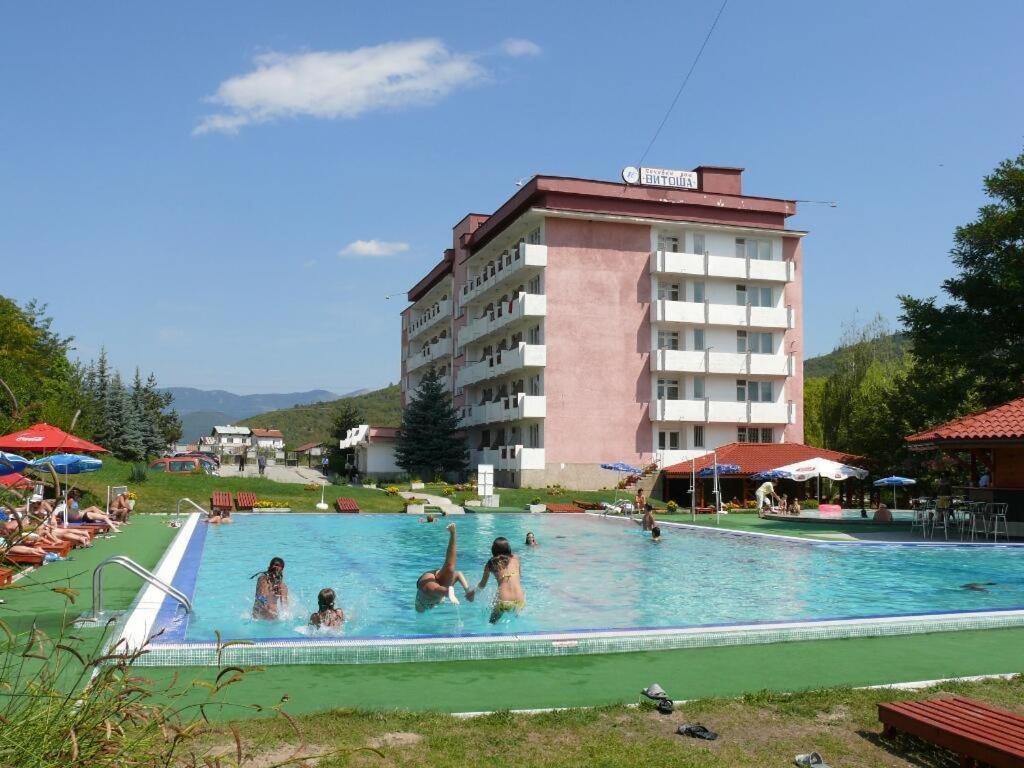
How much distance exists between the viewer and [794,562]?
20.5m

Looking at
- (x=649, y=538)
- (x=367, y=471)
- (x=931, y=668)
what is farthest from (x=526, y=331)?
(x=931, y=668)

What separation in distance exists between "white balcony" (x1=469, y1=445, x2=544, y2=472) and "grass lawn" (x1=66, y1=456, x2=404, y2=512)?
28.4 ft

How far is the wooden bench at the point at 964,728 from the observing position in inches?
209

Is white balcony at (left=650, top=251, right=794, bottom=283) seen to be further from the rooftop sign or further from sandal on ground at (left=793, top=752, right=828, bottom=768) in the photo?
sandal on ground at (left=793, top=752, right=828, bottom=768)

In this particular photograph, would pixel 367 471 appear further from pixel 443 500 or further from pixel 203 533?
pixel 203 533

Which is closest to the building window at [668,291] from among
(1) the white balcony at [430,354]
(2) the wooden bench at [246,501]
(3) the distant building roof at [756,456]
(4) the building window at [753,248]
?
(4) the building window at [753,248]

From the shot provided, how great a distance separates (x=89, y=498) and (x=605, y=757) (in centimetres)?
2677

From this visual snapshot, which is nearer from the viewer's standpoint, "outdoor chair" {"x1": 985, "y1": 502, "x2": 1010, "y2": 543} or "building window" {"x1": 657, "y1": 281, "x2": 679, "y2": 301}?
"outdoor chair" {"x1": 985, "y1": 502, "x2": 1010, "y2": 543}

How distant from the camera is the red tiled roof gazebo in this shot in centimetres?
2414

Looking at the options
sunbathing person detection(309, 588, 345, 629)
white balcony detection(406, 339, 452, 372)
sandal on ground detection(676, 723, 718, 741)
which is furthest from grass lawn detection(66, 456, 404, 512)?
sandal on ground detection(676, 723, 718, 741)

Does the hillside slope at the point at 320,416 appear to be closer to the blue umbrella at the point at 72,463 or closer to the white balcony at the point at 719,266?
the white balcony at the point at 719,266

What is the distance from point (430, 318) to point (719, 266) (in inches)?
1051

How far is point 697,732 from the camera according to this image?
637 cm

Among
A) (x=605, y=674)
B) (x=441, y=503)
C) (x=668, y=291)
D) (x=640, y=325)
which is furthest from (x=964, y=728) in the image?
(x=668, y=291)
